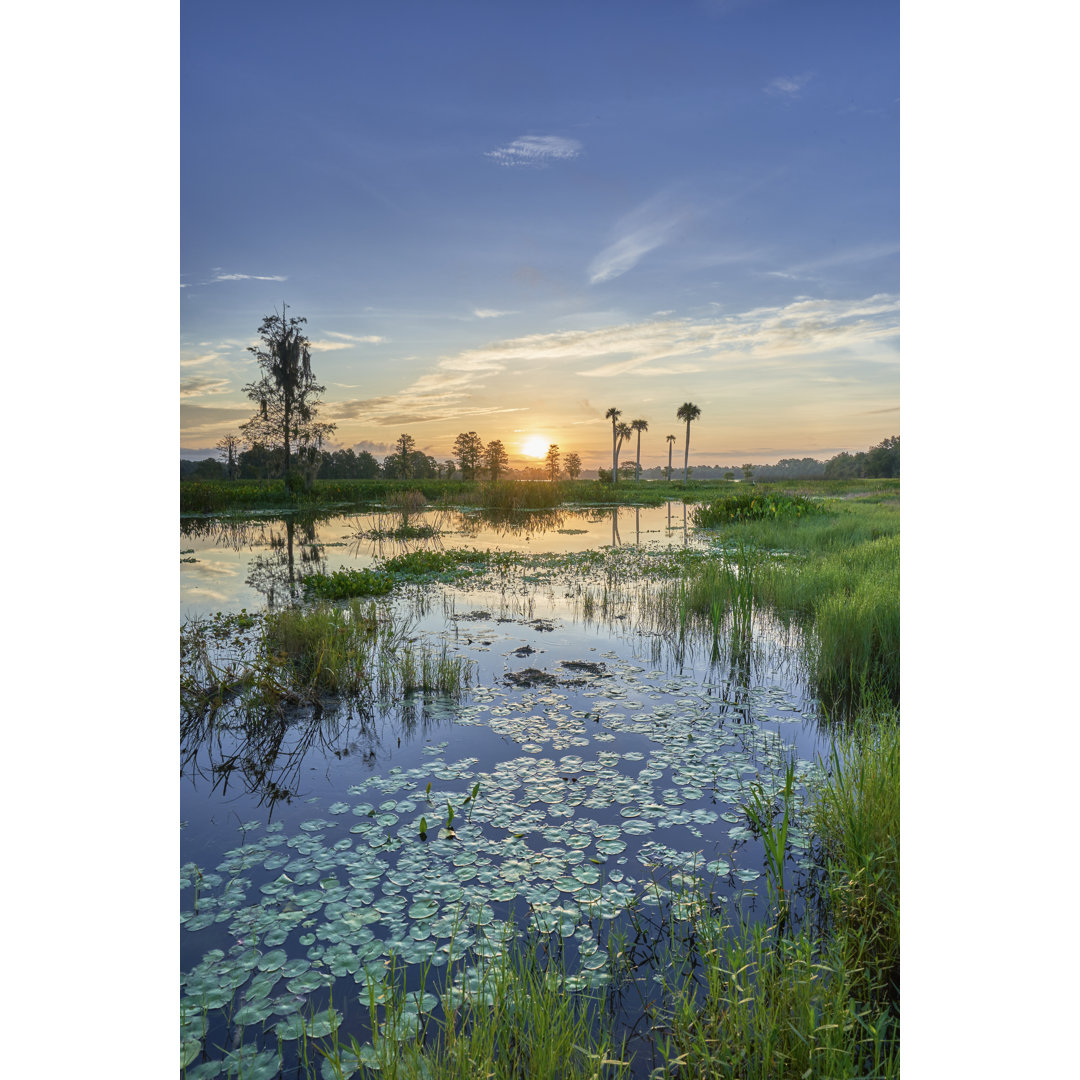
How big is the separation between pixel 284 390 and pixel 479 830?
27.4 m

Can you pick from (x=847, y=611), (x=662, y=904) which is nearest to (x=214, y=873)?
(x=662, y=904)

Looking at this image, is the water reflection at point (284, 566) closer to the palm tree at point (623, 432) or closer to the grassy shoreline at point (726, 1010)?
the grassy shoreline at point (726, 1010)

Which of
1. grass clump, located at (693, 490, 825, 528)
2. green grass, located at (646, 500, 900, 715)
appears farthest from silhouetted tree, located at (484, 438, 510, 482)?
green grass, located at (646, 500, 900, 715)

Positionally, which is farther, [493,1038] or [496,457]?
[496,457]

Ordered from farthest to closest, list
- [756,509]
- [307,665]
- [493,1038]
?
[756,509] < [307,665] < [493,1038]

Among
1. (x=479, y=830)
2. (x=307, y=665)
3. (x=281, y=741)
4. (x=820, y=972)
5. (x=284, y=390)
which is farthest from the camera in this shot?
(x=284, y=390)

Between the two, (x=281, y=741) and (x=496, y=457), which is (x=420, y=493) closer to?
(x=496, y=457)

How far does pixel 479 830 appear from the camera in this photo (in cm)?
339

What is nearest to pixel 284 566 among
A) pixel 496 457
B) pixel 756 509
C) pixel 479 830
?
pixel 479 830

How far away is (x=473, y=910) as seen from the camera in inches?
107

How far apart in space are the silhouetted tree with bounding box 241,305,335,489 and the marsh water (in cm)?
2303

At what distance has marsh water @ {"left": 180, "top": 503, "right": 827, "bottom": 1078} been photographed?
2336mm

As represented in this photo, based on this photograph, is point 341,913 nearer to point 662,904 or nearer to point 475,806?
point 475,806
